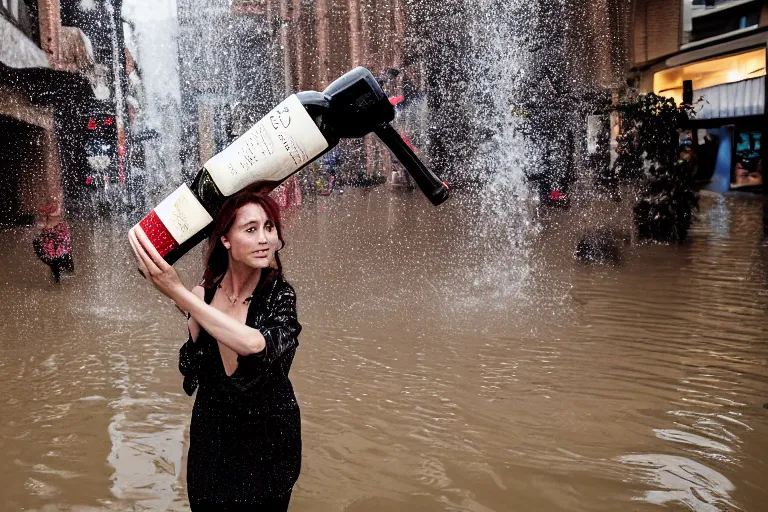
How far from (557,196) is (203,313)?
33.0ft

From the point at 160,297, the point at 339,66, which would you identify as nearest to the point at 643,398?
the point at 160,297

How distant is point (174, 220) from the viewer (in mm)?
1336

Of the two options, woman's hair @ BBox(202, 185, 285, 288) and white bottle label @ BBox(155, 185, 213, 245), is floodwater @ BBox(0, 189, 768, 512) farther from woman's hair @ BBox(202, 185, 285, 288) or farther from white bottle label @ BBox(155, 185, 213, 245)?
white bottle label @ BBox(155, 185, 213, 245)

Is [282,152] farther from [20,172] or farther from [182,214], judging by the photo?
[20,172]

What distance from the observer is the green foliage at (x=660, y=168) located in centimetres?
826

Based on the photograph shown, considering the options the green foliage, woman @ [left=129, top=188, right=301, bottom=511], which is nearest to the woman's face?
woman @ [left=129, top=188, right=301, bottom=511]

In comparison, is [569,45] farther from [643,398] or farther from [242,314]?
[242,314]

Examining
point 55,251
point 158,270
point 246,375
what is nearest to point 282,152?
point 158,270

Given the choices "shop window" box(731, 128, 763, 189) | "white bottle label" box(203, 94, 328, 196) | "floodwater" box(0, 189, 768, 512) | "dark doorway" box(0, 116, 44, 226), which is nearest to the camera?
"white bottle label" box(203, 94, 328, 196)

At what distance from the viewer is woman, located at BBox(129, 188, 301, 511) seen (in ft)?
4.43

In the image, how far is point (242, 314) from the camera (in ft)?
4.68

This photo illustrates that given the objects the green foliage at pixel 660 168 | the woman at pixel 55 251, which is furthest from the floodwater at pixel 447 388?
the green foliage at pixel 660 168

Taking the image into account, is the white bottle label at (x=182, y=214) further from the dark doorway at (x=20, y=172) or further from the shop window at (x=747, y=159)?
the shop window at (x=747, y=159)

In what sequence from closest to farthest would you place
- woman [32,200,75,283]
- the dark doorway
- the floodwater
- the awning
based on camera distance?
the floodwater, woman [32,200,75,283], the dark doorway, the awning
